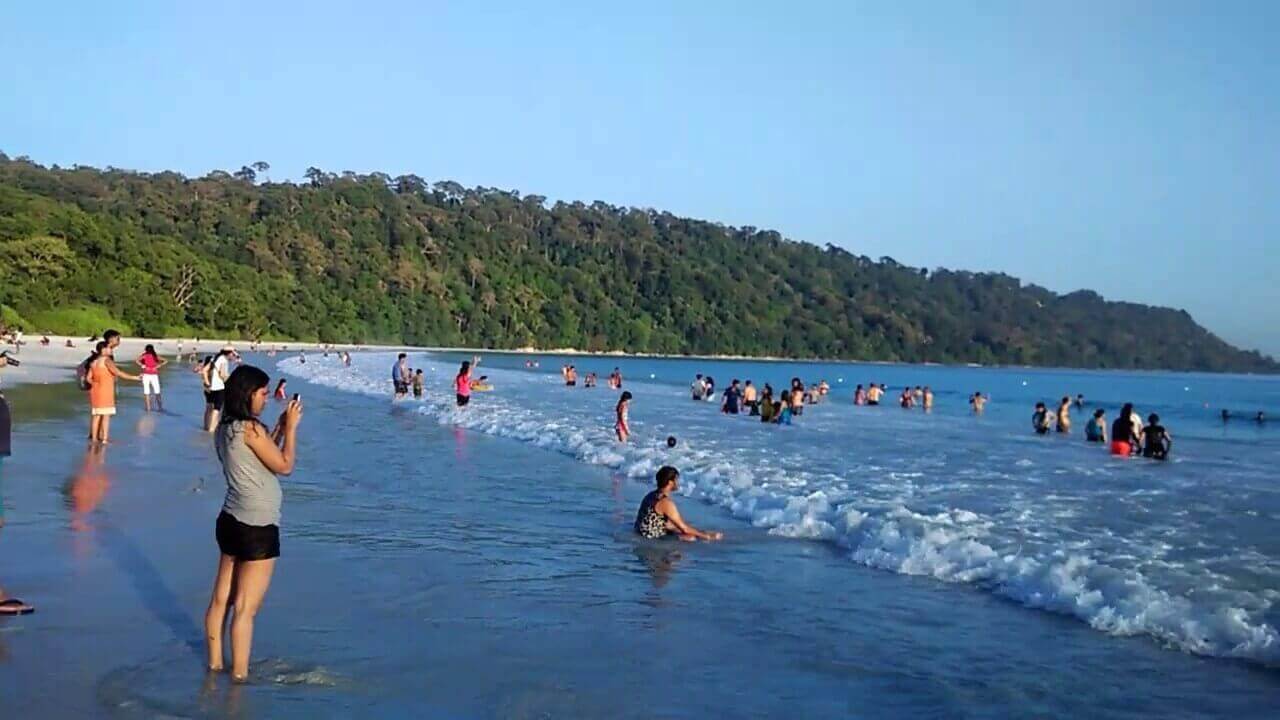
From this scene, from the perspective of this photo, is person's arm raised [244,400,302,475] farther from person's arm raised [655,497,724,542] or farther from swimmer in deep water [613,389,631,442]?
swimmer in deep water [613,389,631,442]

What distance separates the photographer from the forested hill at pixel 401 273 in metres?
76.9

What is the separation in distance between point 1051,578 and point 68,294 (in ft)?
240

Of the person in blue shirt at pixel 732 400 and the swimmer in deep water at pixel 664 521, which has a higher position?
the person in blue shirt at pixel 732 400

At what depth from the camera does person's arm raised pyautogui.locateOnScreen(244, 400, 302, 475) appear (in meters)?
5.66

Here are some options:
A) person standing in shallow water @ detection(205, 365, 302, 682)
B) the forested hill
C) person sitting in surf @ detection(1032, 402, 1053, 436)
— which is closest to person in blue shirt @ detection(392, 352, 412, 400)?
person sitting in surf @ detection(1032, 402, 1053, 436)

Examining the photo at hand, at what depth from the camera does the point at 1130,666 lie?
724 centimetres

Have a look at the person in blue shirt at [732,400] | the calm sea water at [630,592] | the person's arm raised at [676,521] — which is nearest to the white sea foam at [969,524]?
the calm sea water at [630,592]

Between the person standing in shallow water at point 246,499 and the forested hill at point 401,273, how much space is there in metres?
66.4

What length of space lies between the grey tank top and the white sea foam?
5.68m

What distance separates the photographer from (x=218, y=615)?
605cm

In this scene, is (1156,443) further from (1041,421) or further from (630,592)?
(630,592)

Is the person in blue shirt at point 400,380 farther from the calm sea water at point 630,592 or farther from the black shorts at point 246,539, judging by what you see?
the black shorts at point 246,539

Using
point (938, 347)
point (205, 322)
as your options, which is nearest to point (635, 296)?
point (938, 347)

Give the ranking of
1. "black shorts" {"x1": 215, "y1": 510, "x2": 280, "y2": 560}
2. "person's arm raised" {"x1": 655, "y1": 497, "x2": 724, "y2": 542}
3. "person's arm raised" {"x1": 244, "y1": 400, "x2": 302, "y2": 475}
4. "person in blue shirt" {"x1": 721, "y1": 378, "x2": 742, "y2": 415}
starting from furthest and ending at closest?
"person in blue shirt" {"x1": 721, "y1": 378, "x2": 742, "y2": 415}
"person's arm raised" {"x1": 655, "y1": 497, "x2": 724, "y2": 542}
"black shorts" {"x1": 215, "y1": 510, "x2": 280, "y2": 560}
"person's arm raised" {"x1": 244, "y1": 400, "x2": 302, "y2": 475}
